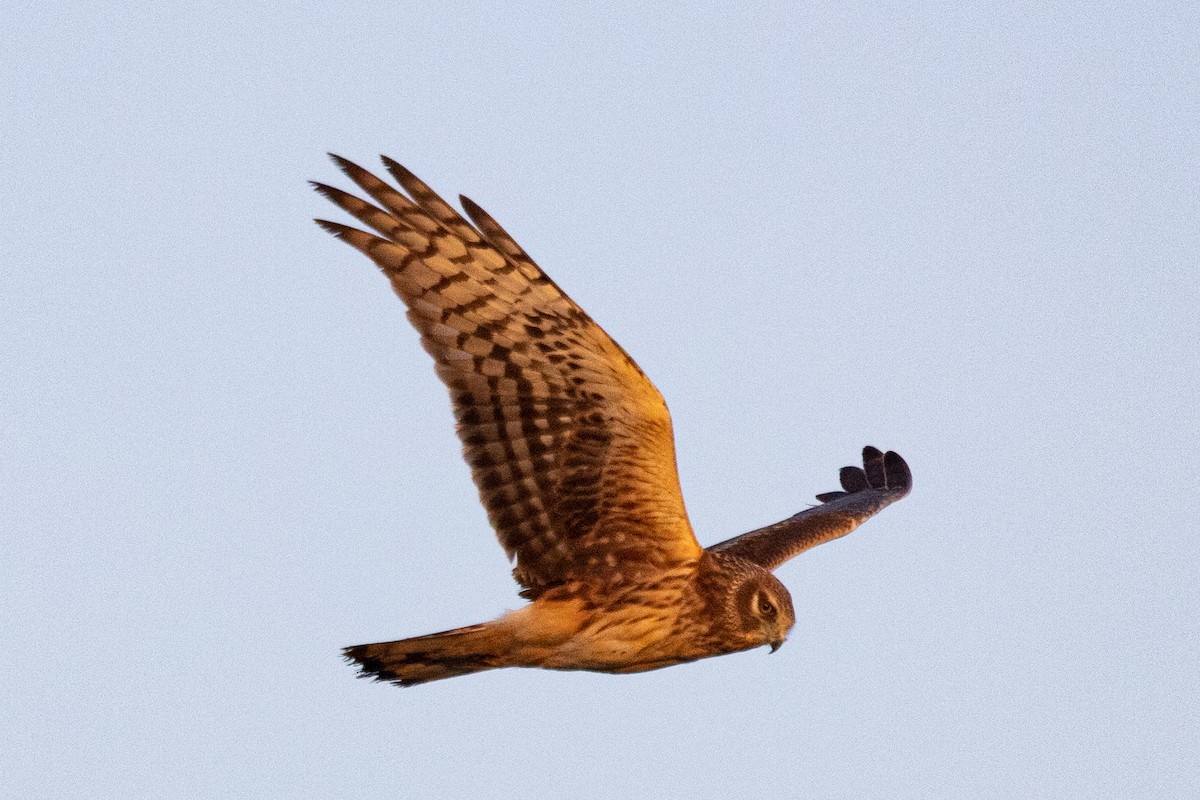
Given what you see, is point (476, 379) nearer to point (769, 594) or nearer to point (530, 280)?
point (530, 280)

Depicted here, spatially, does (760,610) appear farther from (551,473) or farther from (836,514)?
(836,514)

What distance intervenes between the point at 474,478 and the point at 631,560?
0.83 meters

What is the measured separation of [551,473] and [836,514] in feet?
11.6

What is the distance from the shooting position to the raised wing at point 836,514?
9656 millimetres

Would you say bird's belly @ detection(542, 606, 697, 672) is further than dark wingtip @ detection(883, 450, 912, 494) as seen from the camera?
No

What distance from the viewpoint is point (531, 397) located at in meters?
7.53

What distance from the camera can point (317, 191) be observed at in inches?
269

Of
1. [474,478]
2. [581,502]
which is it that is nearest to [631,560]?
[581,502]

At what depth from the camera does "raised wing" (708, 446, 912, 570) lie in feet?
31.7

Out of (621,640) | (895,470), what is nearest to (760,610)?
(621,640)

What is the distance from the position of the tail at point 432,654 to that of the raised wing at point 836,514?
210cm

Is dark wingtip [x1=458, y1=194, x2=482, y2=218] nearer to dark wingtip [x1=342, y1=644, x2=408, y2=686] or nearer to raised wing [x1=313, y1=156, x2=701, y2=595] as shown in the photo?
raised wing [x1=313, y1=156, x2=701, y2=595]

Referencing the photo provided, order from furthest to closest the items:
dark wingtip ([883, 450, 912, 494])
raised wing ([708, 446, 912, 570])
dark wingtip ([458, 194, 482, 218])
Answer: dark wingtip ([883, 450, 912, 494]) < raised wing ([708, 446, 912, 570]) < dark wingtip ([458, 194, 482, 218])

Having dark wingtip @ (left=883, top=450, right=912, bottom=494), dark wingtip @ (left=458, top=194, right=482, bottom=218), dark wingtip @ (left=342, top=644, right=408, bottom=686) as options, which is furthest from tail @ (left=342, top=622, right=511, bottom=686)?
dark wingtip @ (left=883, top=450, right=912, bottom=494)
